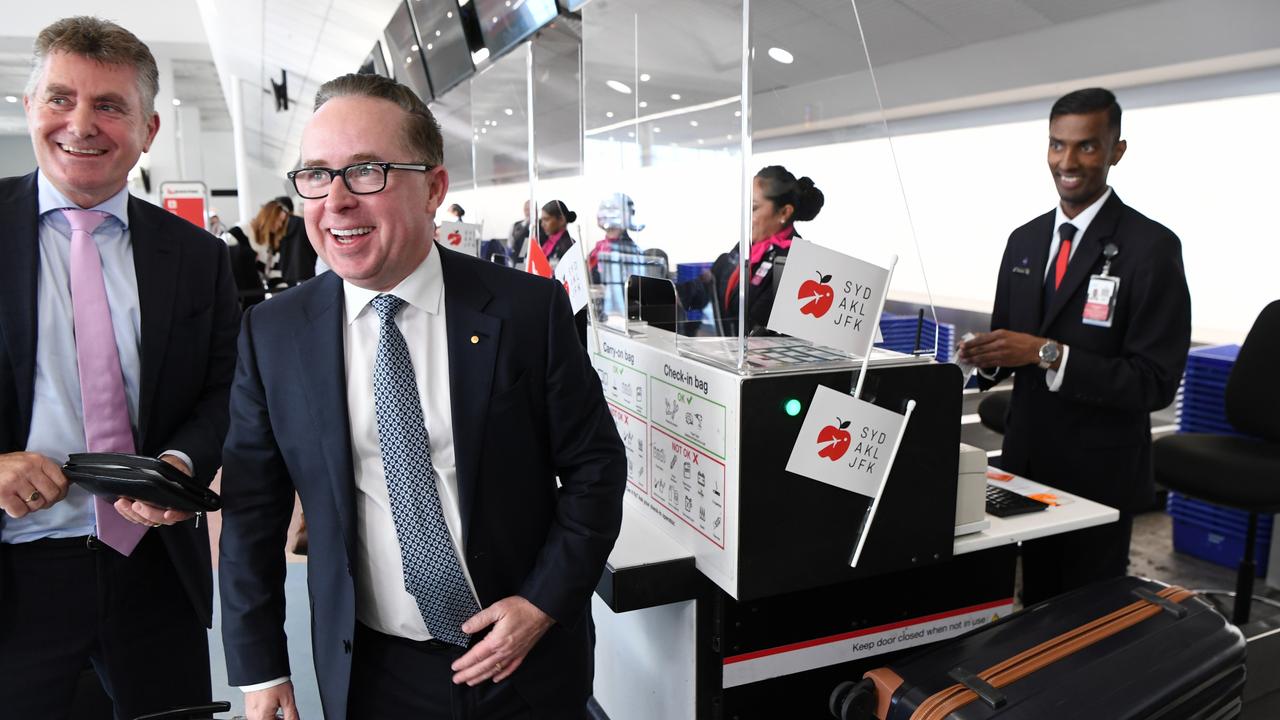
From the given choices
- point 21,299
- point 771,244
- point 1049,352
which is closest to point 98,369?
point 21,299

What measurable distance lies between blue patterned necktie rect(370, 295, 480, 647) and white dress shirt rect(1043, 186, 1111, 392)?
1.57m

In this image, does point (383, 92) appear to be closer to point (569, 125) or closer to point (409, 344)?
point (409, 344)

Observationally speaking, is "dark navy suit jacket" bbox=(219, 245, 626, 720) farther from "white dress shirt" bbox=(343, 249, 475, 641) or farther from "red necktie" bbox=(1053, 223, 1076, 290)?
"red necktie" bbox=(1053, 223, 1076, 290)

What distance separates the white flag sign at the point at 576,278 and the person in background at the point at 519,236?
2121 mm

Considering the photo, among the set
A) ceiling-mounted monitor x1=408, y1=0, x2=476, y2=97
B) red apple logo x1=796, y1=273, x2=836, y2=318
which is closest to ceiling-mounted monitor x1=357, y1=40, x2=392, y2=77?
ceiling-mounted monitor x1=408, y1=0, x2=476, y2=97

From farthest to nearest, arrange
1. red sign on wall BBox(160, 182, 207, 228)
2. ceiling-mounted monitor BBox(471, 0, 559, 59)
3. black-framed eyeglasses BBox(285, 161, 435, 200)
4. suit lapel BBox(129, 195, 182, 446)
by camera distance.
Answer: red sign on wall BBox(160, 182, 207, 228) → ceiling-mounted monitor BBox(471, 0, 559, 59) → suit lapel BBox(129, 195, 182, 446) → black-framed eyeglasses BBox(285, 161, 435, 200)

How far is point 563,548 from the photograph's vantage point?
1283 millimetres

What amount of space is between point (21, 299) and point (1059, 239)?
2.45m

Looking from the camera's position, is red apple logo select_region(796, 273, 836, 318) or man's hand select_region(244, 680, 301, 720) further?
red apple logo select_region(796, 273, 836, 318)

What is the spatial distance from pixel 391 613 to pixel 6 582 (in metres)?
0.77

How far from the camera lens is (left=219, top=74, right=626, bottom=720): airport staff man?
1205 millimetres

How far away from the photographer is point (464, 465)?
122 cm

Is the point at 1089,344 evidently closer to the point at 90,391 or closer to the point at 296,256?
the point at 90,391

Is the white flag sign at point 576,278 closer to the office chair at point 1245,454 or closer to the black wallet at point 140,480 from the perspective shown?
the black wallet at point 140,480
